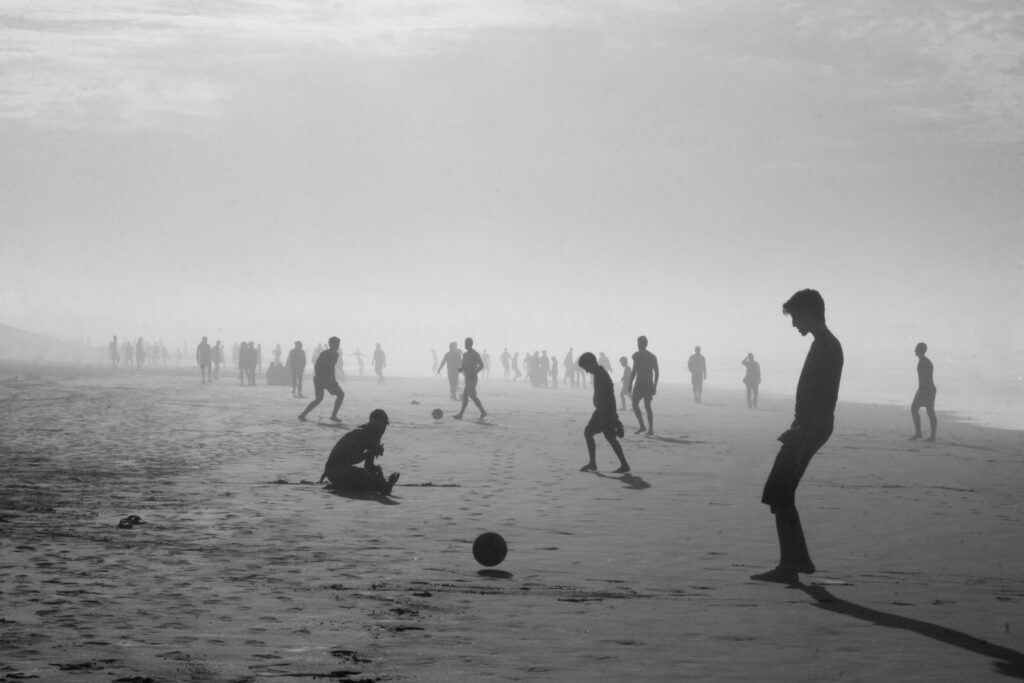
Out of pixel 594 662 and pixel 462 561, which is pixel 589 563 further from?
pixel 594 662

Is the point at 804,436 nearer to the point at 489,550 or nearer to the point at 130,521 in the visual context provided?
the point at 489,550

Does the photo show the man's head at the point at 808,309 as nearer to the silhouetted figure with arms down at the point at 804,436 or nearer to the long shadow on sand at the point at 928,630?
the silhouetted figure with arms down at the point at 804,436

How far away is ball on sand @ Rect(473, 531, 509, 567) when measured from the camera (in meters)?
7.89

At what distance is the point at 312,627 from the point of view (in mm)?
5820

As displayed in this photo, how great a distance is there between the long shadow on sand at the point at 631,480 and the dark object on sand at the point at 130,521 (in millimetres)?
6838

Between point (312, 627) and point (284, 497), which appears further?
point (284, 497)

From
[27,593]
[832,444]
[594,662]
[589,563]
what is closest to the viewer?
[594,662]

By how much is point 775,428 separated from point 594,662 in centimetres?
2503

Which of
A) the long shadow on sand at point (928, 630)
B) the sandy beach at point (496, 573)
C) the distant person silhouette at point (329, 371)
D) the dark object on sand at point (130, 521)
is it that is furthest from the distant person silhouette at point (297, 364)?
the long shadow on sand at point (928, 630)

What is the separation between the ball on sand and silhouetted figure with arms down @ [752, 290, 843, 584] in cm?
209

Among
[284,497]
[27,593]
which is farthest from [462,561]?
[284,497]

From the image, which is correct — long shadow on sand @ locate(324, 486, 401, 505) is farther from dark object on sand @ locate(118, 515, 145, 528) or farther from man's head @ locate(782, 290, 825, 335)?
man's head @ locate(782, 290, 825, 335)

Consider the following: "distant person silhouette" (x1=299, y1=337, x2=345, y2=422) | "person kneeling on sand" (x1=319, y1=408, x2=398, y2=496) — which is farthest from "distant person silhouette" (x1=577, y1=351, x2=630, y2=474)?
"distant person silhouette" (x1=299, y1=337, x2=345, y2=422)

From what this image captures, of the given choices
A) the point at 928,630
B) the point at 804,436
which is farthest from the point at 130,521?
the point at 928,630
